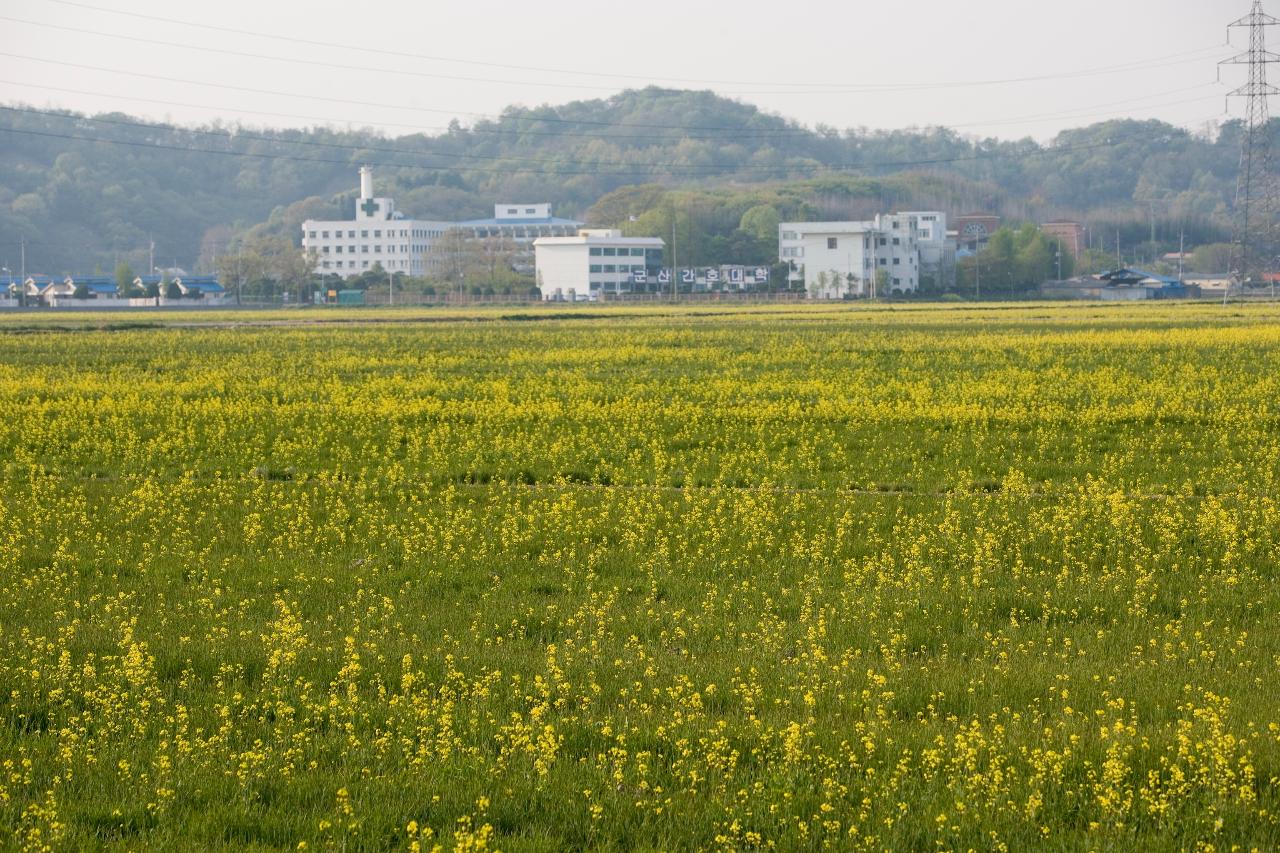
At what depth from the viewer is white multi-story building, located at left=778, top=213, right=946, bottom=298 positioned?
141 meters

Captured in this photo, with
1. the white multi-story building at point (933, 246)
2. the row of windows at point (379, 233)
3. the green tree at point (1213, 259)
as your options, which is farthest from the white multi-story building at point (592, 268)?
the green tree at point (1213, 259)

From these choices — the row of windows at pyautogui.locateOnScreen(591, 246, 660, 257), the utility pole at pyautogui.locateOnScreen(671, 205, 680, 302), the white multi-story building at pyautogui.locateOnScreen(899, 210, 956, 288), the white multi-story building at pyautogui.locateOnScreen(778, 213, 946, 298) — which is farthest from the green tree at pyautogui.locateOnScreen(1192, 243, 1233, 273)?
the row of windows at pyautogui.locateOnScreen(591, 246, 660, 257)

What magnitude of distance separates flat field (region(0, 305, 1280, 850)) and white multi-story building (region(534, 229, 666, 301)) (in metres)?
127

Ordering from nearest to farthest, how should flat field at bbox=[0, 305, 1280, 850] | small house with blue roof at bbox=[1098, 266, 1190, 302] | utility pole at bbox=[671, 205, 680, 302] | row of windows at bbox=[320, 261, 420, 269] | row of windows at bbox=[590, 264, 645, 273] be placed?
flat field at bbox=[0, 305, 1280, 850]
small house with blue roof at bbox=[1098, 266, 1190, 302]
utility pole at bbox=[671, 205, 680, 302]
row of windows at bbox=[590, 264, 645, 273]
row of windows at bbox=[320, 261, 420, 269]

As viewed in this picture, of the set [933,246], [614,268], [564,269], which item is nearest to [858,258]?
[933,246]

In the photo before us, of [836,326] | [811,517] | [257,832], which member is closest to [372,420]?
[811,517]

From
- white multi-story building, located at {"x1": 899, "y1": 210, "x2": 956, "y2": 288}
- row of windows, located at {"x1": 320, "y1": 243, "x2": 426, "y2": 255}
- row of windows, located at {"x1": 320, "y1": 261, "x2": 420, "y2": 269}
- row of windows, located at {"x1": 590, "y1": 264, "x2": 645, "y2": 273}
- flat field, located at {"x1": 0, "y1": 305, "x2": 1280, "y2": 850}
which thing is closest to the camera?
flat field, located at {"x1": 0, "y1": 305, "x2": 1280, "y2": 850}

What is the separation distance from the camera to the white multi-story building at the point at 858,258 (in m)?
141

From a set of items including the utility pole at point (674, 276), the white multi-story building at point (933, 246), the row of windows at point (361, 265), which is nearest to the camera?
the utility pole at point (674, 276)

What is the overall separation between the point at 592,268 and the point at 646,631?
467ft

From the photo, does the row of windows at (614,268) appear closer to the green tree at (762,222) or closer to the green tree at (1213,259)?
the green tree at (762,222)

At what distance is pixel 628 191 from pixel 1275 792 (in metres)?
193

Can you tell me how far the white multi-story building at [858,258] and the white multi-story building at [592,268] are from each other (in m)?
16.9

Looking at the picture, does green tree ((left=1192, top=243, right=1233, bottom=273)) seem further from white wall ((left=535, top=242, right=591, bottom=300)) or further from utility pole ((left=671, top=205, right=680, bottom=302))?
white wall ((left=535, top=242, right=591, bottom=300))
